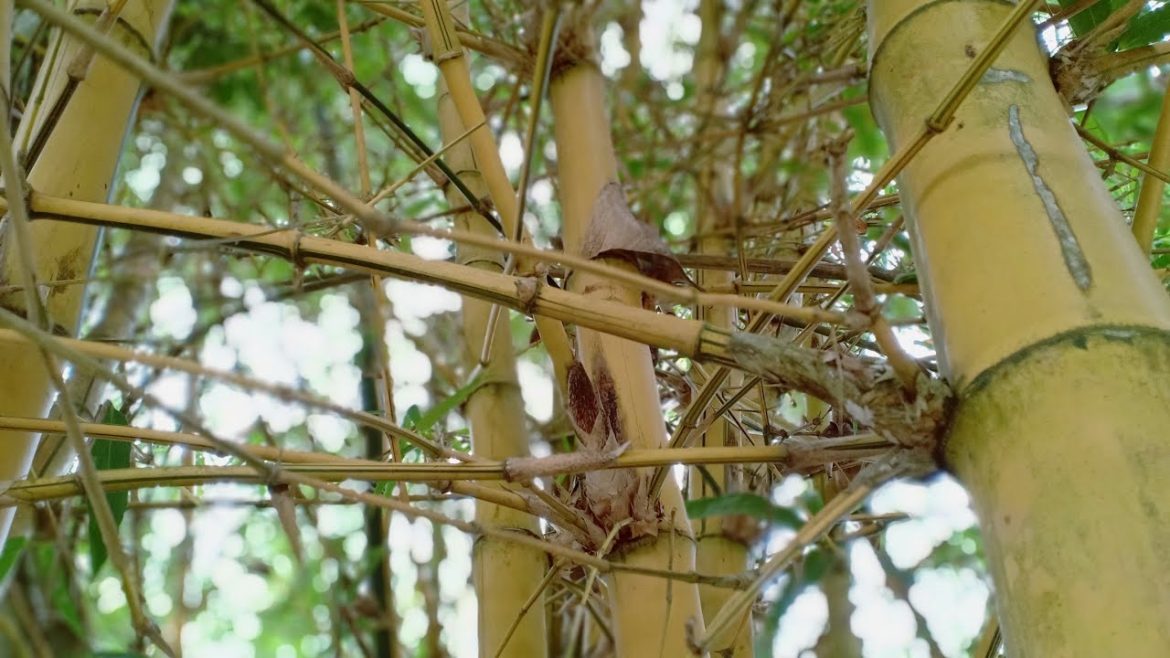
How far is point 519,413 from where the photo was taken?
2.78ft

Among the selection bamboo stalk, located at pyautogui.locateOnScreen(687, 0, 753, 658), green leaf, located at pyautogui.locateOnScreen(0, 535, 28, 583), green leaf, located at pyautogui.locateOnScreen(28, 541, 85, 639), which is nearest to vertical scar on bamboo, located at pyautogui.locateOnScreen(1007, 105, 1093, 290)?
bamboo stalk, located at pyautogui.locateOnScreen(687, 0, 753, 658)

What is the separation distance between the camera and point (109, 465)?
2.08ft

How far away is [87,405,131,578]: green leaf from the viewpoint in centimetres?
60

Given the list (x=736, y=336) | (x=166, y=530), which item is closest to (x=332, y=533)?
(x=166, y=530)

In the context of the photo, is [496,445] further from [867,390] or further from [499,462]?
[867,390]

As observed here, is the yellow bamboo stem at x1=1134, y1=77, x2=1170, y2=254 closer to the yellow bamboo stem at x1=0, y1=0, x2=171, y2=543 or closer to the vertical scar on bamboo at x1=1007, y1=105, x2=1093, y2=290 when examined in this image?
the vertical scar on bamboo at x1=1007, y1=105, x2=1093, y2=290

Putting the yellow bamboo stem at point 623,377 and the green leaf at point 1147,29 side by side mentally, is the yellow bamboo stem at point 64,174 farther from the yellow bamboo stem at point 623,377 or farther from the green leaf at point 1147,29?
the green leaf at point 1147,29

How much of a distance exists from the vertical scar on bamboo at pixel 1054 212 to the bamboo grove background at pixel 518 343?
2.2 inches

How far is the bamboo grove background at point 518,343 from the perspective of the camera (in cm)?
44

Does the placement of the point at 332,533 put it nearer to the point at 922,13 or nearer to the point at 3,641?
the point at 3,641

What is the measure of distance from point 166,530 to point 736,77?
1234 mm

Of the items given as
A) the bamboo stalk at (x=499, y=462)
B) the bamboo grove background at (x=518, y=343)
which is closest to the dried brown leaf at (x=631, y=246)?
the bamboo grove background at (x=518, y=343)

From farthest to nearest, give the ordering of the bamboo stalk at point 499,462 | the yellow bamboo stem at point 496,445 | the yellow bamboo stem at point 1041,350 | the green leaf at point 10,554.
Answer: the yellow bamboo stem at point 496,445, the green leaf at point 10,554, the bamboo stalk at point 499,462, the yellow bamboo stem at point 1041,350

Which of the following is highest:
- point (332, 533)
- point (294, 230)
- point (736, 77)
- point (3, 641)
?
point (736, 77)
